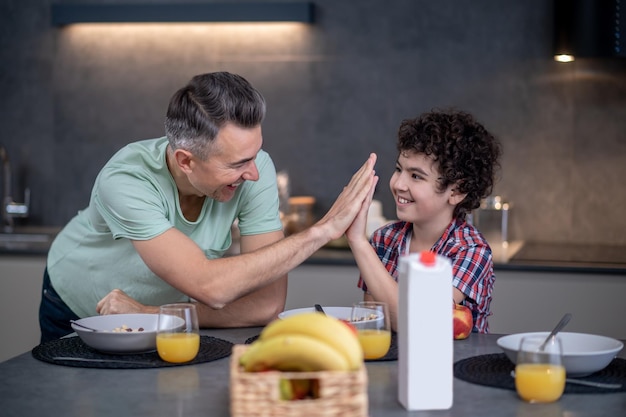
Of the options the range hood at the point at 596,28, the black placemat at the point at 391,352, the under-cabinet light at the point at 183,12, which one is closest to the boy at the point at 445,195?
the black placemat at the point at 391,352

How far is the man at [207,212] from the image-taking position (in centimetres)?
207

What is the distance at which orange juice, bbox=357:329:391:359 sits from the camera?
1705 millimetres

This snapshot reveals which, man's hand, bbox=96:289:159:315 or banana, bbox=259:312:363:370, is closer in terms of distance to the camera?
banana, bbox=259:312:363:370

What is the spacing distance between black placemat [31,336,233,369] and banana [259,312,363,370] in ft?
1.80

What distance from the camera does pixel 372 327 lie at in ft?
5.57

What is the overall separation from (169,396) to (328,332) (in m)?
0.42

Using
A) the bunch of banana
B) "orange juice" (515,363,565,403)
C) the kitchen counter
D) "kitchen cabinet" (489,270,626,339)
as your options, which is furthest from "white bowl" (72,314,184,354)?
"kitchen cabinet" (489,270,626,339)

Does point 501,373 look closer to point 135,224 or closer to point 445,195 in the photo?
point 445,195

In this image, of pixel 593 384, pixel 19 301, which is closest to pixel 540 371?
pixel 593 384

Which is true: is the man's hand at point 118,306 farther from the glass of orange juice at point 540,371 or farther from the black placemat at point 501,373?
the glass of orange juice at point 540,371

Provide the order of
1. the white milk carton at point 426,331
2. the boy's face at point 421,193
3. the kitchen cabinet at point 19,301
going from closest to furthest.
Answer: the white milk carton at point 426,331, the boy's face at point 421,193, the kitchen cabinet at point 19,301

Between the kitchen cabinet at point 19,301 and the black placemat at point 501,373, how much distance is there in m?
2.05

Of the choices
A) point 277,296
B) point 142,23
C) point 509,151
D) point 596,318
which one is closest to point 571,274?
point 596,318

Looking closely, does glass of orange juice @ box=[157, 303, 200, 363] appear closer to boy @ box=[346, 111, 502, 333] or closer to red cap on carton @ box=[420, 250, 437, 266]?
red cap on carton @ box=[420, 250, 437, 266]
